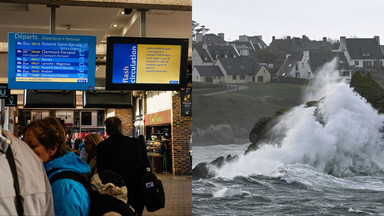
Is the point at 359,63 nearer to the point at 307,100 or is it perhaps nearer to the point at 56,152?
the point at 307,100

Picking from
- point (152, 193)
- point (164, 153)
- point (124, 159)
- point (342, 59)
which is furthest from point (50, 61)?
point (164, 153)

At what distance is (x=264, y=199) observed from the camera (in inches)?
144

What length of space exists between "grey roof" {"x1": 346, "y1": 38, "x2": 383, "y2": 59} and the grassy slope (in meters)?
0.42

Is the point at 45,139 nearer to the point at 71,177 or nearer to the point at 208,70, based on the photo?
the point at 71,177

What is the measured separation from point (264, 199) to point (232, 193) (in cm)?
21

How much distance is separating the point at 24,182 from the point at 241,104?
214 cm

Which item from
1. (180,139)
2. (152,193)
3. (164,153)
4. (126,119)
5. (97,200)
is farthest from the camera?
(126,119)

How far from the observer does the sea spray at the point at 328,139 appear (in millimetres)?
3660

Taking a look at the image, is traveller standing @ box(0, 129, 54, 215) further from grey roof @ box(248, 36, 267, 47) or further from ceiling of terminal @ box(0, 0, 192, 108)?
ceiling of terminal @ box(0, 0, 192, 108)

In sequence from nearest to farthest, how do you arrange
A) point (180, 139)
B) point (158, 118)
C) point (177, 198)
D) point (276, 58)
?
point (276, 58)
point (177, 198)
point (180, 139)
point (158, 118)

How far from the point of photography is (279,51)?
3844 millimetres

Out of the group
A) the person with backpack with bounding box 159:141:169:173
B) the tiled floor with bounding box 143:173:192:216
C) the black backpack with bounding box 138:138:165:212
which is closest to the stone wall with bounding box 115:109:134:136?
the person with backpack with bounding box 159:141:169:173

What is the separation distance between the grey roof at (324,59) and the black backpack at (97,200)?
1975 mm

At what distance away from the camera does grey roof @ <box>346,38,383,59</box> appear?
383 cm
